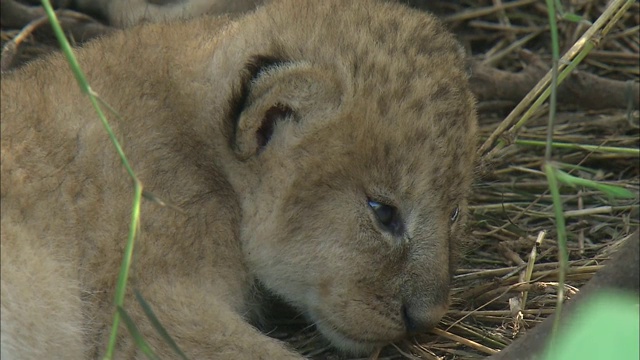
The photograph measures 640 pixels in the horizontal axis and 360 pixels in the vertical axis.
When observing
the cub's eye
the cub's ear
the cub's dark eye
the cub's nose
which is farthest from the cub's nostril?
the cub's ear

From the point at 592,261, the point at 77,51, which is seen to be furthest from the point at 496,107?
the point at 77,51

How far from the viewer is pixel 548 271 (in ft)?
13.7

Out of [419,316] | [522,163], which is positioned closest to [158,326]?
[419,316]

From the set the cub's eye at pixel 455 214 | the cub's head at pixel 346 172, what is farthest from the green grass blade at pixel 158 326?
the cub's eye at pixel 455 214

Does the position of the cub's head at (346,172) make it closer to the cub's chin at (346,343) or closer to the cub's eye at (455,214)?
the cub's chin at (346,343)

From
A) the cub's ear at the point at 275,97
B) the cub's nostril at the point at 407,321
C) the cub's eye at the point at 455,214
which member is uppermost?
the cub's ear at the point at 275,97

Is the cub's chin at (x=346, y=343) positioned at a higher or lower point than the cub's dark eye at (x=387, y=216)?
lower

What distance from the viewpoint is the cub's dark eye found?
11.9 ft

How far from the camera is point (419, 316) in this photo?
3611 millimetres

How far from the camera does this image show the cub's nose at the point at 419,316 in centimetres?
361

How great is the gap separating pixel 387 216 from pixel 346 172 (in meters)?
0.24

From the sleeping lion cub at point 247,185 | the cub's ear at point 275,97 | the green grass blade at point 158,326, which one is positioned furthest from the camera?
the cub's ear at point 275,97

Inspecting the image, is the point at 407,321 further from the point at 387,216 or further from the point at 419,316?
the point at 387,216

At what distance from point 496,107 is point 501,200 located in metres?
0.90
